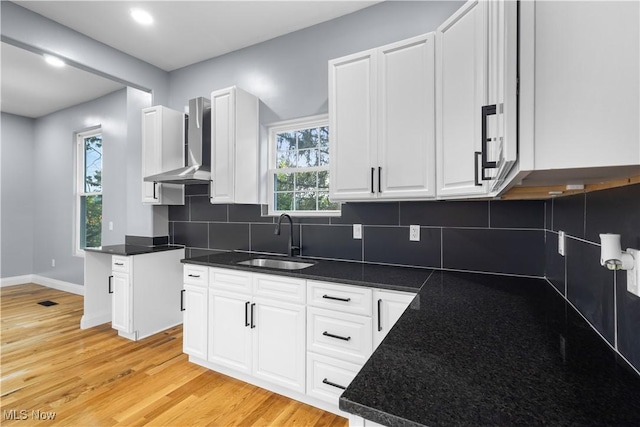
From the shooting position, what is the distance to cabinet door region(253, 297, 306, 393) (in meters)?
2.01

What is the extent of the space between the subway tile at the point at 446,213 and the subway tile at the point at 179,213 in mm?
2427

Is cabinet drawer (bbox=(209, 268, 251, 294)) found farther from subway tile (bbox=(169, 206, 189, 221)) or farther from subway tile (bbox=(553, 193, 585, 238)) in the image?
subway tile (bbox=(553, 193, 585, 238))

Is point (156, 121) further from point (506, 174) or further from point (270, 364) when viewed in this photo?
point (506, 174)

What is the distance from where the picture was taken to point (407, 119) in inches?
76.0

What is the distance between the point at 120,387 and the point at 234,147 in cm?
206

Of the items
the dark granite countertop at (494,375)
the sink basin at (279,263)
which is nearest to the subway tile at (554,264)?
the dark granite countertop at (494,375)

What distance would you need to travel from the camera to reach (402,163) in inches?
77.1

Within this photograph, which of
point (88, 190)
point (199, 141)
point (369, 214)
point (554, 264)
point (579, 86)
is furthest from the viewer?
point (88, 190)

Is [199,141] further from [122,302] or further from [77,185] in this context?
[77,185]

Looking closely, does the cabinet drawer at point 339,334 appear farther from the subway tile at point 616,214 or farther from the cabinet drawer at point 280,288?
the subway tile at point 616,214

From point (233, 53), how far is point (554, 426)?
356 centimetres

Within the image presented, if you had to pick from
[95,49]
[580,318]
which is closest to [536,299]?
[580,318]

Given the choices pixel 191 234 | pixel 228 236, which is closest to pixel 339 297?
pixel 228 236

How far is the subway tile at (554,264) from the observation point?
4.83 ft
